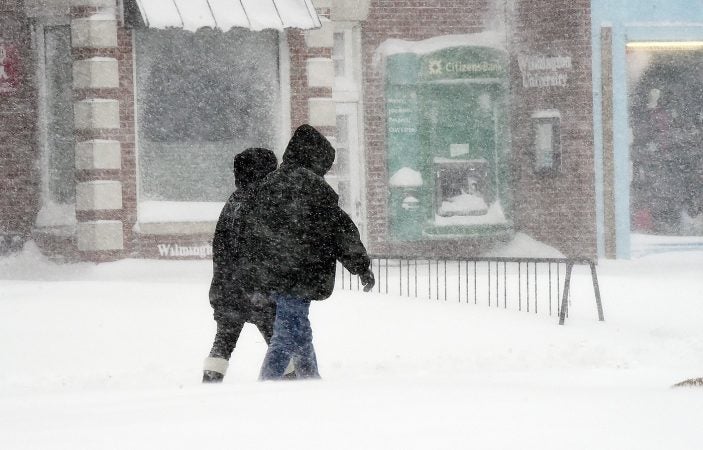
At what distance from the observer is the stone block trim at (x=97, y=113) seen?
47.3 feet

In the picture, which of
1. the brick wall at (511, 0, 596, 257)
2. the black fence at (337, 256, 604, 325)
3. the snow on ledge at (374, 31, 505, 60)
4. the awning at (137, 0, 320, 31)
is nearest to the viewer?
the black fence at (337, 256, 604, 325)

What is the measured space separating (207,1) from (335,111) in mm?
2417

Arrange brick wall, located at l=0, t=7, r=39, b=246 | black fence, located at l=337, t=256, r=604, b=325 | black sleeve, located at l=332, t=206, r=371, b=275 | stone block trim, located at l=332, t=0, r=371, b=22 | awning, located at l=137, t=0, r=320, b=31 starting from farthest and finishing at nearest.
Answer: stone block trim, located at l=332, t=0, r=371, b=22 → brick wall, located at l=0, t=7, r=39, b=246 → awning, located at l=137, t=0, r=320, b=31 → black fence, located at l=337, t=256, r=604, b=325 → black sleeve, located at l=332, t=206, r=371, b=275

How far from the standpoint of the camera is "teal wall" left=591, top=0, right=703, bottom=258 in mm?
16812

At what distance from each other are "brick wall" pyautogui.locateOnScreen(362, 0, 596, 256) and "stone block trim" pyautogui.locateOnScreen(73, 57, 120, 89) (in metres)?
4.07

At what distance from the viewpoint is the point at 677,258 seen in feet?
55.0

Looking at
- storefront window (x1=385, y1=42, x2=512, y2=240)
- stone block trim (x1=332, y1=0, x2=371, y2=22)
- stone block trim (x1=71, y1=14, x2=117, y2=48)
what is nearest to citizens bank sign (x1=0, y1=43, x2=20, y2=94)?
stone block trim (x1=71, y1=14, x2=117, y2=48)

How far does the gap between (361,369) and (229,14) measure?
660cm

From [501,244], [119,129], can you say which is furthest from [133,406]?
[501,244]

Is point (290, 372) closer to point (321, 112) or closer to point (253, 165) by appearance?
point (253, 165)

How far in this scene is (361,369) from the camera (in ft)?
31.2

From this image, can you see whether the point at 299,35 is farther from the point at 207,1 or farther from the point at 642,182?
the point at 642,182

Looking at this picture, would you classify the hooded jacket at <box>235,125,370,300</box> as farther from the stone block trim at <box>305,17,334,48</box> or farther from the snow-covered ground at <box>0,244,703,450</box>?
the stone block trim at <box>305,17,334,48</box>

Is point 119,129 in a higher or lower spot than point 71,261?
higher
